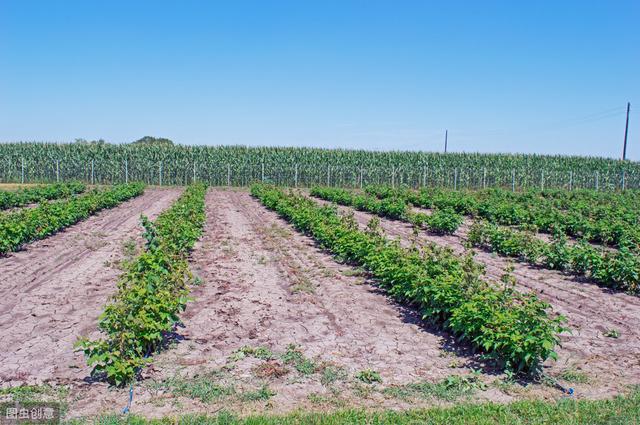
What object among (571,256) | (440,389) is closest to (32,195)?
(571,256)

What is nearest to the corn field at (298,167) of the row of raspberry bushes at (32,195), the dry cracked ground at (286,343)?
the row of raspberry bushes at (32,195)

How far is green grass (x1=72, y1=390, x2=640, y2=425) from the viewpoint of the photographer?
498cm

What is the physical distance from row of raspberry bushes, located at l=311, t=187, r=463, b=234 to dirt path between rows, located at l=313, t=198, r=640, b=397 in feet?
13.3

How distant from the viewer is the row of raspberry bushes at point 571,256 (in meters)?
10.5

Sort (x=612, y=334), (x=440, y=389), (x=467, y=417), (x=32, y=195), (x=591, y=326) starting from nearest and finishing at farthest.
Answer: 1. (x=467, y=417)
2. (x=440, y=389)
3. (x=612, y=334)
4. (x=591, y=326)
5. (x=32, y=195)

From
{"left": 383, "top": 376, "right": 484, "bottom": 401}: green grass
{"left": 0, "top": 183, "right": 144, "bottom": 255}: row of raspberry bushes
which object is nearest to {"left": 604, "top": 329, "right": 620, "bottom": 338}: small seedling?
{"left": 383, "top": 376, "right": 484, "bottom": 401}: green grass

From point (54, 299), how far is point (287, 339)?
4.59 metres

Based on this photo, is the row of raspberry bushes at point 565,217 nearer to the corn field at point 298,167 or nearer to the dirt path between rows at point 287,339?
the dirt path between rows at point 287,339

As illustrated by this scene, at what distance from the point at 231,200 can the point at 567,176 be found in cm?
3431

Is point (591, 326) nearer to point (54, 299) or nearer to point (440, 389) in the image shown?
point (440, 389)

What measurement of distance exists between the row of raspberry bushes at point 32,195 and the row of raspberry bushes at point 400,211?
13.5m

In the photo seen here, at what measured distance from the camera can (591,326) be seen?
831 centimetres

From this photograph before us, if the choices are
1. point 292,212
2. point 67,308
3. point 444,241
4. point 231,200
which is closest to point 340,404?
point 67,308

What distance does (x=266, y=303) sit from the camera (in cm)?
930
